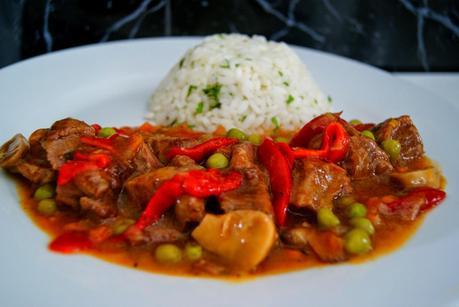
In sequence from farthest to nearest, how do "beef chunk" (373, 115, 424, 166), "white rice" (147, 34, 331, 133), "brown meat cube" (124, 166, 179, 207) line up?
1. "white rice" (147, 34, 331, 133)
2. "beef chunk" (373, 115, 424, 166)
3. "brown meat cube" (124, 166, 179, 207)

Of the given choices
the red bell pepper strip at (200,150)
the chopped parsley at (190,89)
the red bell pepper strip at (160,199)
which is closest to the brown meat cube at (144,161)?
the red bell pepper strip at (200,150)

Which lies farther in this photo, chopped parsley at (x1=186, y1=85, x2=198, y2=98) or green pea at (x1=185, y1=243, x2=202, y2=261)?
chopped parsley at (x1=186, y1=85, x2=198, y2=98)

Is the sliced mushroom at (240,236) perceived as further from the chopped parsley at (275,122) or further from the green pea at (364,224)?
the chopped parsley at (275,122)

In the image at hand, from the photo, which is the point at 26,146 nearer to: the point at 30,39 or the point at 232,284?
the point at 232,284

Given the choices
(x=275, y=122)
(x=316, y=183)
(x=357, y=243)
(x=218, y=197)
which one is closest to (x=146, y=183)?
(x=218, y=197)

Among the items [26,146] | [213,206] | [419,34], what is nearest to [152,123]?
[26,146]

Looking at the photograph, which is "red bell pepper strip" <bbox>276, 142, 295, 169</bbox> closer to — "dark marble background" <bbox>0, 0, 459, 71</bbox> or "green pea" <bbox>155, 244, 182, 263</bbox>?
"green pea" <bbox>155, 244, 182, 263</bbox>

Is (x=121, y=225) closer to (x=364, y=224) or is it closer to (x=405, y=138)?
(x=364, y=224)

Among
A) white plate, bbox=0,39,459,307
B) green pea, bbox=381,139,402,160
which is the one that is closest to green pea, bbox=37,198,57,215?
white plate, bbox=0,39,459,307
